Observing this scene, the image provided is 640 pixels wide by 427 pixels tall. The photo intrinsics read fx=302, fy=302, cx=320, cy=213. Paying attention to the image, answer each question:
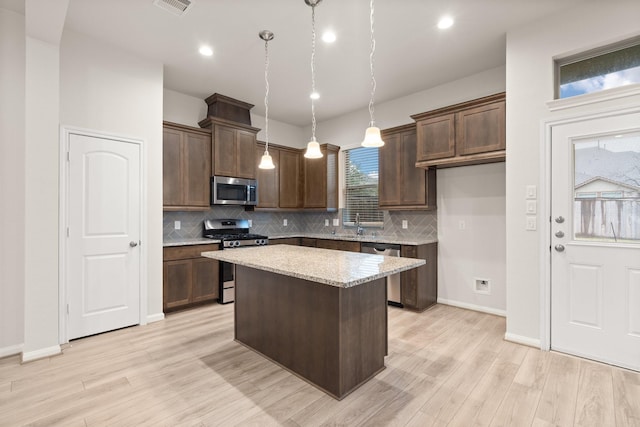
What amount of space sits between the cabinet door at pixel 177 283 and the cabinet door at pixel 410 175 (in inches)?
123

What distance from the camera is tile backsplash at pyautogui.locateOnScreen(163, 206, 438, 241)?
441cm

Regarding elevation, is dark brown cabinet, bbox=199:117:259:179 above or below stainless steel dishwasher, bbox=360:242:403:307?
above

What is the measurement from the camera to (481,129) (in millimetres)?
3439

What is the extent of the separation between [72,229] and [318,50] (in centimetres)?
319

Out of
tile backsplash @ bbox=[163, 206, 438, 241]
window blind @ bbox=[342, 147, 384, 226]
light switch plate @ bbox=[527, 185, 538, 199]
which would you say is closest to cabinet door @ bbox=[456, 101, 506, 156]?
light switch plate @ bbox=[527, 185, 538, 199]

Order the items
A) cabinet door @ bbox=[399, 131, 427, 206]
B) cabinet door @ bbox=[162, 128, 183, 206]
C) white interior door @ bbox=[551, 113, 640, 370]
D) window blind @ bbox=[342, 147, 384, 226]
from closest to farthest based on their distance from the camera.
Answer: white interior door @ bbox=[551, 113, 640, 370] → cabinet door @ bbox=[162, 128, 183, 206] → cabinet door @ bbox=[399, 131, 427, 206] → window blind @ bbox=[342, 147, 384, 226]

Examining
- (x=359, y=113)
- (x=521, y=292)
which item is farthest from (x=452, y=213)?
(x=359, y=113)

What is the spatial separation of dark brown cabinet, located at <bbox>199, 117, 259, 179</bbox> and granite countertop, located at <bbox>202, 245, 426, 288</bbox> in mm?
2255

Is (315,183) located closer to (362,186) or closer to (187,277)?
(362,186)

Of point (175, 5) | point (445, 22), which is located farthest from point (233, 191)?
point (445, 22)

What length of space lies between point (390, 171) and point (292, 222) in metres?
2.43

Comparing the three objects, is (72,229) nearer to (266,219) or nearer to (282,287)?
(282,287)

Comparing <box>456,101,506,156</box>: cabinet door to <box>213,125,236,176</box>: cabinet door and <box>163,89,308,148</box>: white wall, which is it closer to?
<box>213,125,236,176</box>: cabinet door

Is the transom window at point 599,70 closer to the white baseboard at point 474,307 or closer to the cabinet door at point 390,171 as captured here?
the cabinet door at point 390,171
